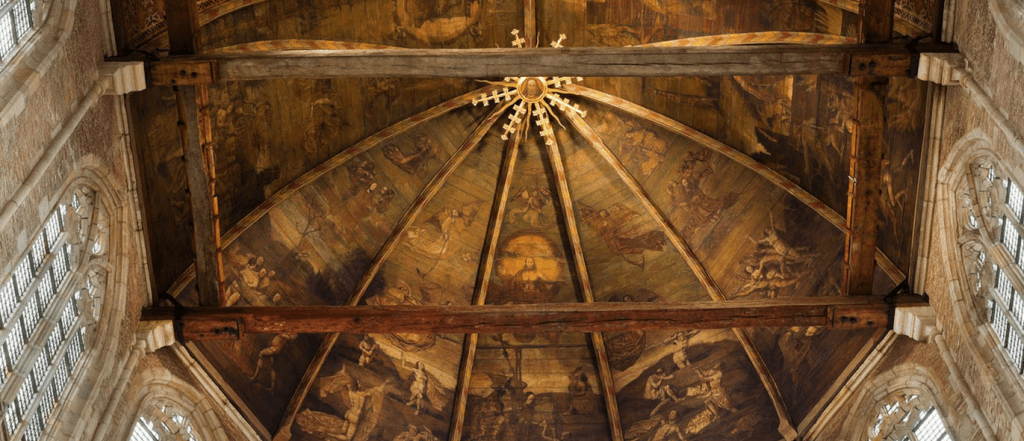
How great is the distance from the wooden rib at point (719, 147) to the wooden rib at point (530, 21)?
125 centimetres

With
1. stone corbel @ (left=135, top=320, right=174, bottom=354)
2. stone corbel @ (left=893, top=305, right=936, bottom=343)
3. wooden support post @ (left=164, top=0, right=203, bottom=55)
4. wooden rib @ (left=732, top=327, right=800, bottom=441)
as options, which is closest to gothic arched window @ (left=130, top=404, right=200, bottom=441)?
stone corbel @ (left=135, top=320, right=174, bottom=354)

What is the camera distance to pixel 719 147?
21719 millimetres

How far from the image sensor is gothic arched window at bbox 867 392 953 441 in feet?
57.9

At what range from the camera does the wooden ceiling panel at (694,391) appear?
2122cm

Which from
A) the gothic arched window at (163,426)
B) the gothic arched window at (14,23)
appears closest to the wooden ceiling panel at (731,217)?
the gothic arched window at (163,426)

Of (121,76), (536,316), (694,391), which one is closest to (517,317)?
(536,316)

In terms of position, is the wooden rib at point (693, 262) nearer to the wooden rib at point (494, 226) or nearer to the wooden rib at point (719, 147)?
the wooden rib at point (719, 147)

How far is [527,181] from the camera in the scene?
2347cm

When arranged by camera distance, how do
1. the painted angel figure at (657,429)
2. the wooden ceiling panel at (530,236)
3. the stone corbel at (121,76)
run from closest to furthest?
the stone corbel at (121,76), the painted angel figure at (657,429), the wooden ceiling panel at (530,236)

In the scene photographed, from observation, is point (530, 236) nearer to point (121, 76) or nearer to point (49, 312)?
point (121, 76)

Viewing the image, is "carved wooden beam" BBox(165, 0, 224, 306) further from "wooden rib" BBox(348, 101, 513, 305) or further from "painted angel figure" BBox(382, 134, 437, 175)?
"painted angel figure" BBox(382, 134, 437, 175)

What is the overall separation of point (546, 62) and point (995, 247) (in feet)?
18.6

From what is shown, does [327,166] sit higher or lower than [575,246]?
higher

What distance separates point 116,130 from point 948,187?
1022 cm
